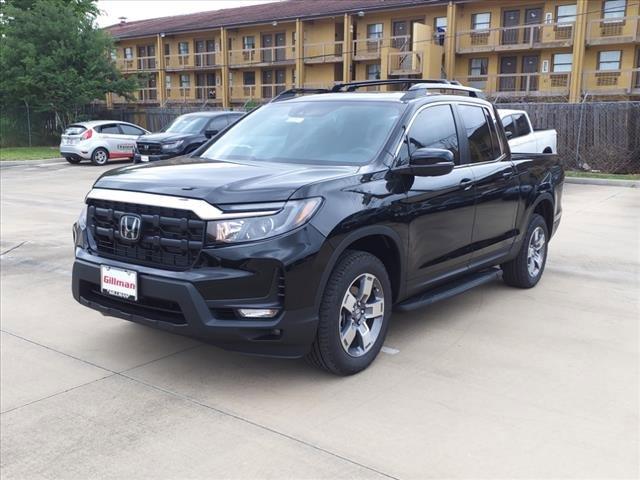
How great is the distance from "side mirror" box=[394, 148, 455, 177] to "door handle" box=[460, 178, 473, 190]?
68 centimetres

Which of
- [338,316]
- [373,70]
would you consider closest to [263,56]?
[373,70]

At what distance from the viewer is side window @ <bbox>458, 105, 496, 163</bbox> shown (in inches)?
210

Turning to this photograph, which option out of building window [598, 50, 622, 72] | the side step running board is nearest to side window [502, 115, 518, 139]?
the side step running board

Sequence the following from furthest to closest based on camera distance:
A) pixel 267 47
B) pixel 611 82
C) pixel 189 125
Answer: pixel 267 47 < pixel 611 82 < pixel 189 125

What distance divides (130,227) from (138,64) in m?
47.8

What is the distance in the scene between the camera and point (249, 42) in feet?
141

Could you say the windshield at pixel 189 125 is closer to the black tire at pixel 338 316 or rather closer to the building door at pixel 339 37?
the black tire at pixel 338 316

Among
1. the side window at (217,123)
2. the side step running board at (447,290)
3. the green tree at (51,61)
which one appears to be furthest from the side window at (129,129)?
the side step running board at (447,290)

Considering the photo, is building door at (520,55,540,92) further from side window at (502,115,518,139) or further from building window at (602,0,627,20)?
side window at (502,115,518,139)

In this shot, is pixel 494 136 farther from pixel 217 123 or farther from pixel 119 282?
pixel 217 123

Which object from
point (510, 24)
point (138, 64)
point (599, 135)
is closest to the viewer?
point (599, 135)

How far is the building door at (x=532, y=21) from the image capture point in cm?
3250

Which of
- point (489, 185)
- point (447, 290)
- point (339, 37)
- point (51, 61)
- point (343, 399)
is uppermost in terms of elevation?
point (339, 37)

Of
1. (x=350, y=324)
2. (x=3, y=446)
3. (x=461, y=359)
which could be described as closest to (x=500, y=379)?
(x=461, y=359)
